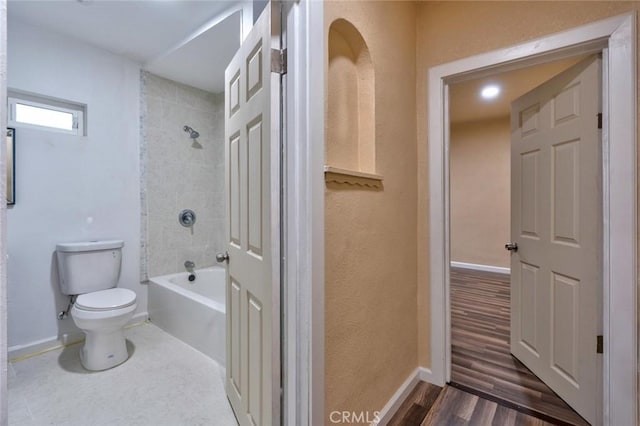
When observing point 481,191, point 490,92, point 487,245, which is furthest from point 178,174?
point 487,245

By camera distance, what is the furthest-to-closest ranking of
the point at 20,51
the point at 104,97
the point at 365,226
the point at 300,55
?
the point at 104,97 < the point at 20,51 < the point at 365,226 < the point at 300,55

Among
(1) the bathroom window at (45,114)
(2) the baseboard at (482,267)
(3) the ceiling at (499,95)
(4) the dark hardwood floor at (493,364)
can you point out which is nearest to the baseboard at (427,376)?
(4) the dark hardwood floor at (493,364)

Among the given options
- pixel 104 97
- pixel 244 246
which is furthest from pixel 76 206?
pixel 244 246

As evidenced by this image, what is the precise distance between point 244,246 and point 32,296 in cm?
200

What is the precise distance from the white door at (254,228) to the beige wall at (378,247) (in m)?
0.22

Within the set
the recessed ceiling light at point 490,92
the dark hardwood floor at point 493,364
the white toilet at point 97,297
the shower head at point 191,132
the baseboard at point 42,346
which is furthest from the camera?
the recessed ceiling light at point 490,92

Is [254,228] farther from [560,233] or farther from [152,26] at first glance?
[152,26]

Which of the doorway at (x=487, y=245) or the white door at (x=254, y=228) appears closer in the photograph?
the white door at (x=254, y=228)

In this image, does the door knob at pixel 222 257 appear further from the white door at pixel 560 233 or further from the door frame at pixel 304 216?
the white door at pixel 560 233

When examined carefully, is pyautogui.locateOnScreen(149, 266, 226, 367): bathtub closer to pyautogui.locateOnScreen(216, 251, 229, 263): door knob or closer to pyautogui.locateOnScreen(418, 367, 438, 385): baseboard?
pyautogui.locateOnScreen(216, 251, 229, 263): door knob

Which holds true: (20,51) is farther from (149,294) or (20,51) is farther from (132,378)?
(132,378)

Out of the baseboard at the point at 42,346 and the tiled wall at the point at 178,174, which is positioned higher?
the tiled wall at the point at 178,174

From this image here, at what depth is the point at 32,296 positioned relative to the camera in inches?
82.9

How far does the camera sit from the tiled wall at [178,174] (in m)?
2.75
